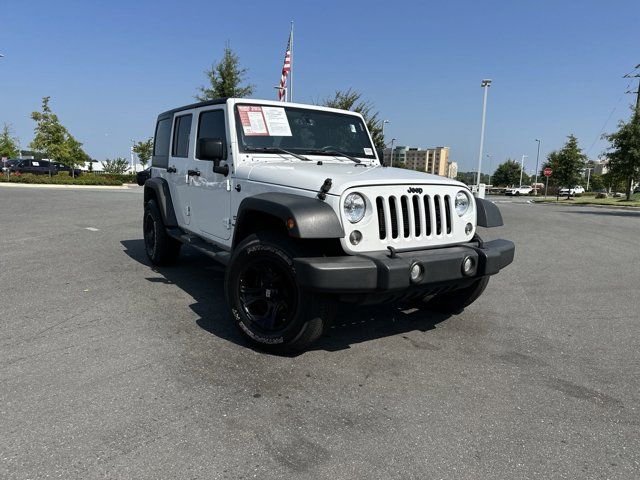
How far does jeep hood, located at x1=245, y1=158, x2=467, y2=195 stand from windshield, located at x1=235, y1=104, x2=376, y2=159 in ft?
1.27

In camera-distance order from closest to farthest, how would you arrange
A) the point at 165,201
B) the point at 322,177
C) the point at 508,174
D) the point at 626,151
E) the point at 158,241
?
the point at 322,177, the point at 165,201, the point at 158,241, the point at 626,151, the point at 508,174

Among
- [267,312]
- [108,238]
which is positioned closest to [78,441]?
[267,312]

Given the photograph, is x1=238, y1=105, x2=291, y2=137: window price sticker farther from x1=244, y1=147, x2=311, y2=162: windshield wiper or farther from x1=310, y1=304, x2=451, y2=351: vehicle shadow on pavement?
x1=310, y1=304, x2=451, y2=351: vehicle shadow on pavement

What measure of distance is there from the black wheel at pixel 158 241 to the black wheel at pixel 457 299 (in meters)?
3.37

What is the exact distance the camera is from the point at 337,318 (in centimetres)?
441

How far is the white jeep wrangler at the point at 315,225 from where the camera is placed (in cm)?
309

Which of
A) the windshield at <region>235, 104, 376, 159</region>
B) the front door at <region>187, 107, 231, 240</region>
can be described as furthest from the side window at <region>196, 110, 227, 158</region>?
the windshield at <region>235, 104, 376, 159</region>

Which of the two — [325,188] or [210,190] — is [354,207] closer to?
[325,188]

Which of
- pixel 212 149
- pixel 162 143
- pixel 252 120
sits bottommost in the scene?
pixel 212 149

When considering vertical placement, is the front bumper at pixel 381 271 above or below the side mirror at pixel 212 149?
below

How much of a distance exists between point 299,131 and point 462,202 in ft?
5.69

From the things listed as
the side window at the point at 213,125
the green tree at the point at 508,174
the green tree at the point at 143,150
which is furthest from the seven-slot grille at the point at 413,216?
the green tree at the point at 508,174

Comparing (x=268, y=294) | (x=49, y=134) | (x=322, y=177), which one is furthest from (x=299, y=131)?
(x=49, y=134)

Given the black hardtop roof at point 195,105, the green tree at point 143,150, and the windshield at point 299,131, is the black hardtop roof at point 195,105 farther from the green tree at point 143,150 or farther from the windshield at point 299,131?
the green tree at point 143,150
